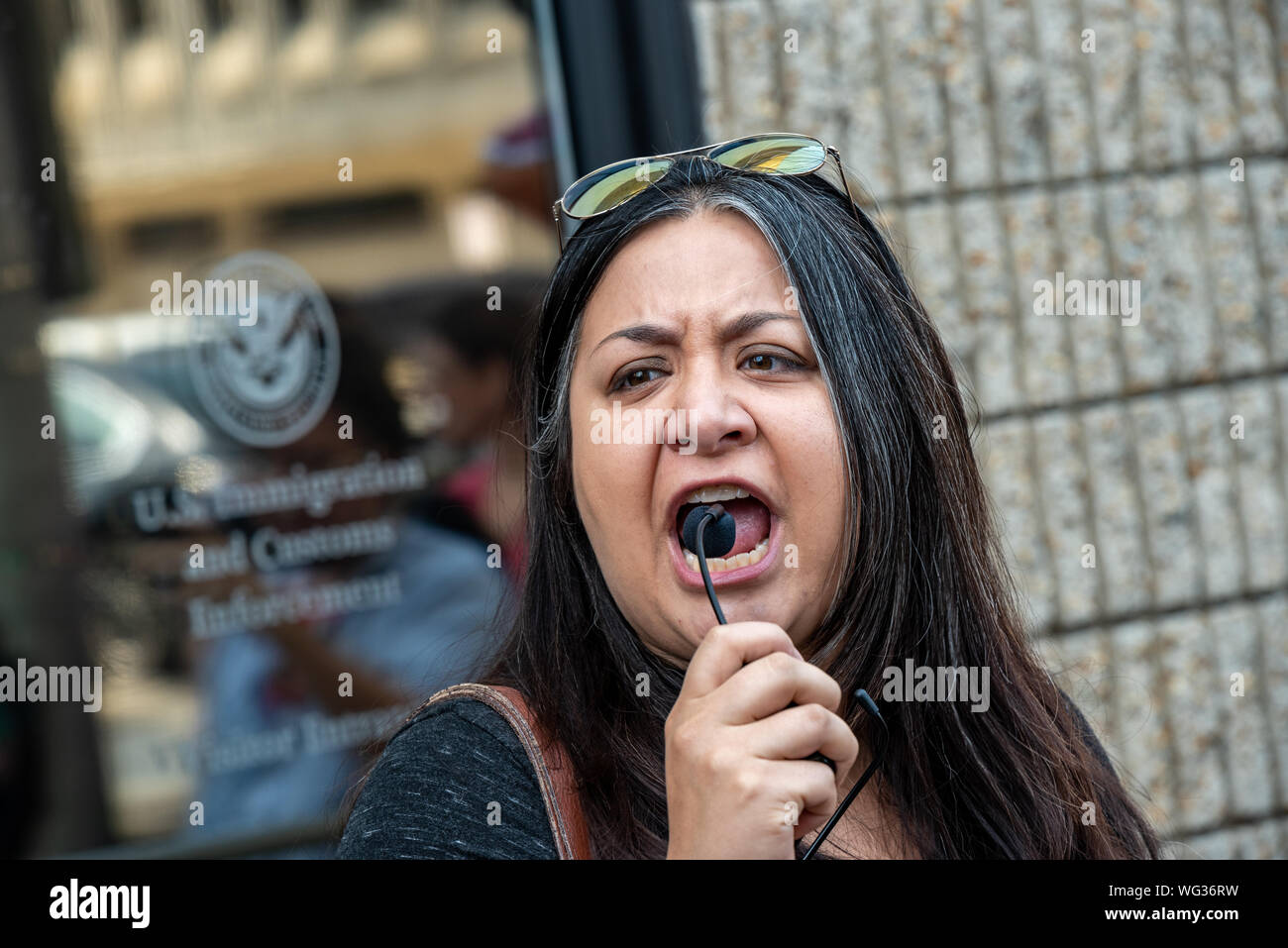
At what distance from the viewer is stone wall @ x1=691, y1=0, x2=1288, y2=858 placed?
344 centimetres

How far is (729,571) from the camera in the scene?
1320mm

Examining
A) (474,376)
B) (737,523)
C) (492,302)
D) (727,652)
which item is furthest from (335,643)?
(727,652)

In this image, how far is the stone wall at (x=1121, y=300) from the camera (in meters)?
3.44

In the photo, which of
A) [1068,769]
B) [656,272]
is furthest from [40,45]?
[1068,769]

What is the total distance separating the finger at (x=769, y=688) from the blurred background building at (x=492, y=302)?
5.93 ft

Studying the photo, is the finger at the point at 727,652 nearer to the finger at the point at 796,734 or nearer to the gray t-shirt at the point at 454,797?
the finger at the point at 796,734

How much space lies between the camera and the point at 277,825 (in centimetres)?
323

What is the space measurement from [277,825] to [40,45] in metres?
2.11

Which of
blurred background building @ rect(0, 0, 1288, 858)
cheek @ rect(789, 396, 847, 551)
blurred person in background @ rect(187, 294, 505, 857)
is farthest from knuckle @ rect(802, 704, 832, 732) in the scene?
blurred person in background @ rect(187, 294, 505, 857)

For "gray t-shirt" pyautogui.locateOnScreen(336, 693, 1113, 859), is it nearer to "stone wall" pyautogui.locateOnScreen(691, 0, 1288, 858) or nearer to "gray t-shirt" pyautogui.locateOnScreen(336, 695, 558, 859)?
"gray t-shirt" pyautogui.locateOnScreen(336, 695, 558, 859)

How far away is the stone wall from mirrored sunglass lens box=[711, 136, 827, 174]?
1833mm

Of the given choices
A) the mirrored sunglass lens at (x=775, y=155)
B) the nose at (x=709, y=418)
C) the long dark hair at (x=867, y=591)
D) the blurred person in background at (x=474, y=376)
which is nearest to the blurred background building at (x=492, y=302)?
the blurred person in background at (x=474, y=376)

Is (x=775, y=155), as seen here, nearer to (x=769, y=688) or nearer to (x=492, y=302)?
(x=769, y=688)
